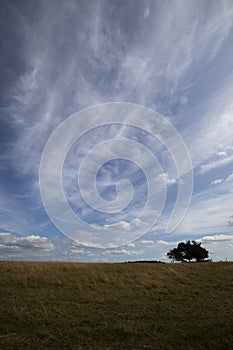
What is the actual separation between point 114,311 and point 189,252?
47.7 m

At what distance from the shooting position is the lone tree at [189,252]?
56312mm

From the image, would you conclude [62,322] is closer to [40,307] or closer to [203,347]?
[40,307]

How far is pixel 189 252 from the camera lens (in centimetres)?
5734

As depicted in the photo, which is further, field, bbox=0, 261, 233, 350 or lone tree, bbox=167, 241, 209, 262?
lone tree, bbox=167, 241, 209, 262

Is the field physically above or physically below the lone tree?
below

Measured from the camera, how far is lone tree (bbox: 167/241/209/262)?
56312mm

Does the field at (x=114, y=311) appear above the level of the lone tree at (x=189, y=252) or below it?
below

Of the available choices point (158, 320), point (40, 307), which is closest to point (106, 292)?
point (40, 307)

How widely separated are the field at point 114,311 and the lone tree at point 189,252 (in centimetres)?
3365

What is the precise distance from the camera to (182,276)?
79.8 ft

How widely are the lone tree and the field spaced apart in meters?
33.7

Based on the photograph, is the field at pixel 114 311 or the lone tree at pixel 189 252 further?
the lone tree at pixel 189 252

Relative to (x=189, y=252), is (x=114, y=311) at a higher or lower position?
lower

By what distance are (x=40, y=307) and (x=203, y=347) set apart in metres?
8.59
